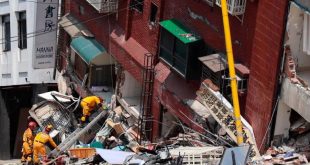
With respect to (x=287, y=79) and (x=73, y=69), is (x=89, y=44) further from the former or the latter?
(x=287, y=79)

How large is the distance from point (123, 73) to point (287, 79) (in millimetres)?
9685

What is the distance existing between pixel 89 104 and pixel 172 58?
5.23 m

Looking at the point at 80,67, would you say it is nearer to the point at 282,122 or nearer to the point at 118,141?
the point at 118,141

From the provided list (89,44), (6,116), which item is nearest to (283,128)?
(89,44)

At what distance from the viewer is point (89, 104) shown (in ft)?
89.1

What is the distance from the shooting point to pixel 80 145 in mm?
26344

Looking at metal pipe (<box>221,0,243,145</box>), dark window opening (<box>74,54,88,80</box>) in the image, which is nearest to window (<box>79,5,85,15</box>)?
dark window opening (<box>74,54,88,80</box>)

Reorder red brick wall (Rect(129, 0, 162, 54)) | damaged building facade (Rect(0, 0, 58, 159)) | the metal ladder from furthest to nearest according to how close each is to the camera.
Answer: damaged building facade (Rect(0, 0, 58, 159)) → red brick wall (Rect(129, 0, 162, 54)) → the metal ladder

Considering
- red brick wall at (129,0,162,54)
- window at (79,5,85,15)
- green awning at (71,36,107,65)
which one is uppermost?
window at (79,5,85,15)

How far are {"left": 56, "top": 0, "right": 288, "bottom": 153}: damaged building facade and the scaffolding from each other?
3 centimetres

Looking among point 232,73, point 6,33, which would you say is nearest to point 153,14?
point 232,73

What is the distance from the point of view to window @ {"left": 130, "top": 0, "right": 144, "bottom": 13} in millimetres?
25438

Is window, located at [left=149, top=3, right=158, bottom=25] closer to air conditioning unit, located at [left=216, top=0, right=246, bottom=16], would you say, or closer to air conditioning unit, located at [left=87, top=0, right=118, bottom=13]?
A: air conditioning unit, located at [left=87, top=0, right=118, bottom=13]

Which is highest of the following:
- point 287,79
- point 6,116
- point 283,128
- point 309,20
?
point 309,20
